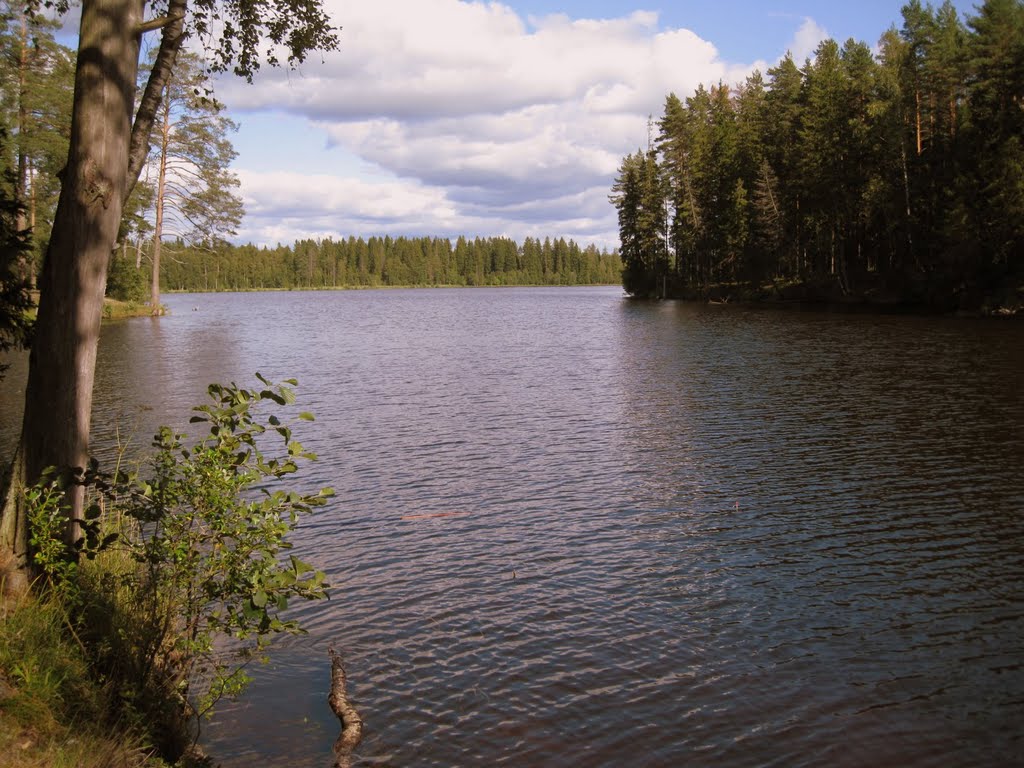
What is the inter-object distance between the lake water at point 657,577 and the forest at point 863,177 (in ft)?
96.7

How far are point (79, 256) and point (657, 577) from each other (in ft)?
24.7

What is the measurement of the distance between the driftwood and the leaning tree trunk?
279 cm

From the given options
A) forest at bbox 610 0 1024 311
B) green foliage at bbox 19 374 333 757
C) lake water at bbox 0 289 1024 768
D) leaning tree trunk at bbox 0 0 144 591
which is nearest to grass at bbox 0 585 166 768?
green foliage at bbox 19 374 333 757

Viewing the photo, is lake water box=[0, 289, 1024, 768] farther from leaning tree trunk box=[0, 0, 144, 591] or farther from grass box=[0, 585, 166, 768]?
leaning tree trunk box=[0, 0, 144, 591]

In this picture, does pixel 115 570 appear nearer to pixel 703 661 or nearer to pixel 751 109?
pixel 703 661

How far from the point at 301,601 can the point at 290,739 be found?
330 cm

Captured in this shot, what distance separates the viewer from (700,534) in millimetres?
11742

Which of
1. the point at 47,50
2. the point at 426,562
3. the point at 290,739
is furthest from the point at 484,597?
the point at 47,50

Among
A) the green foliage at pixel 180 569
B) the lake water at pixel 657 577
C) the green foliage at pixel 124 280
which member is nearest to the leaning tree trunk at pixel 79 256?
the green foliage at pixel 180 569

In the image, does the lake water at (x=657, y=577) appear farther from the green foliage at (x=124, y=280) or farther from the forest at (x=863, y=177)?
the green foliage at (x=124, y=280)

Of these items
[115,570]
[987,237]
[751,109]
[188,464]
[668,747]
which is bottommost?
[668,747]

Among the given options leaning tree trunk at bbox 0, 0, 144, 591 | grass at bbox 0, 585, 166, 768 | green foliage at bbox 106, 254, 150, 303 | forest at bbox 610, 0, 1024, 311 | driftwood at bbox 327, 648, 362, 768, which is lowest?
driftwood at bbox 327, 648, 362, 768

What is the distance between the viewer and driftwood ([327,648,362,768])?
20.8ft

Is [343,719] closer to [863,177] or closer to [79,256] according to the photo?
[79,256]
